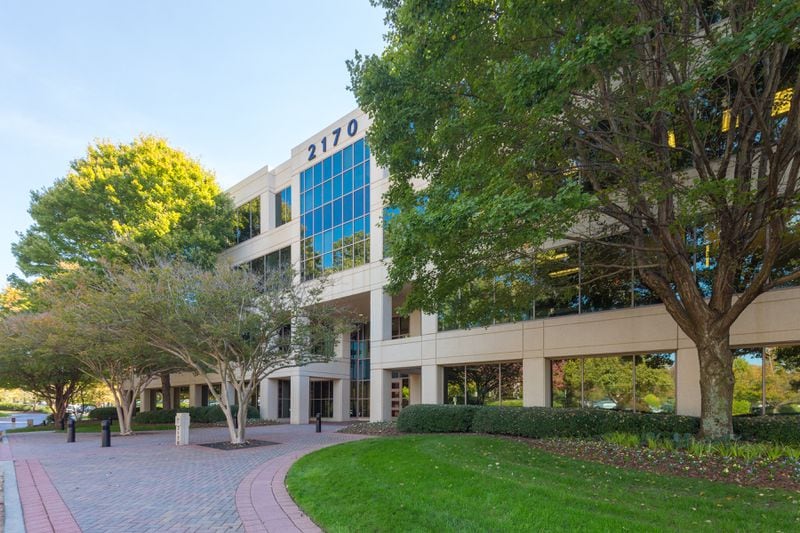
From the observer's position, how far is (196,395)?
1526 inches

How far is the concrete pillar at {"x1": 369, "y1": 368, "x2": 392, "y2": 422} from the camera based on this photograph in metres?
24.2

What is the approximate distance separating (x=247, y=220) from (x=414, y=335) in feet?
52.1

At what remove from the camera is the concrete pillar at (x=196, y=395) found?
3856cm

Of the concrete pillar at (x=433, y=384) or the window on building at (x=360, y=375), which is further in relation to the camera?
the window on building at (x=360, y=375)

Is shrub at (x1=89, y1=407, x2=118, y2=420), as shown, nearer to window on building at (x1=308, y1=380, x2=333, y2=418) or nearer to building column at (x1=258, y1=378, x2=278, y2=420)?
building column at (x1=258, y1=378, x2=278, y2=420)

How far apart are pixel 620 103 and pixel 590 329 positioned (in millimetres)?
8467

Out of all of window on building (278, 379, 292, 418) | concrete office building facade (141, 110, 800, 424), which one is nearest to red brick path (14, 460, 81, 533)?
concrete office building facade (141, 110, 800, 424)

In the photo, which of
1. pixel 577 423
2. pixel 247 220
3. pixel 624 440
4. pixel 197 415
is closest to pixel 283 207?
pixel 247 220

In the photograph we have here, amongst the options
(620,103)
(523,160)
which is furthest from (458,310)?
(620,103)

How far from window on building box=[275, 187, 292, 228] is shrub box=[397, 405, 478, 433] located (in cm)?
1737

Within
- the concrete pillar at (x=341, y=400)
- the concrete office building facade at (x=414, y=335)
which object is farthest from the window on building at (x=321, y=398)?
the concrete pillar at (x=341, y=400)

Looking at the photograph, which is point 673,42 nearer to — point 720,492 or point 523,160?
point 523,160

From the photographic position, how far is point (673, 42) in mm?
10328

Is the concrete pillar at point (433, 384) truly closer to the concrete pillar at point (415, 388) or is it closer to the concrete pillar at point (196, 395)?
the concrete pillar at point (415, 388)
